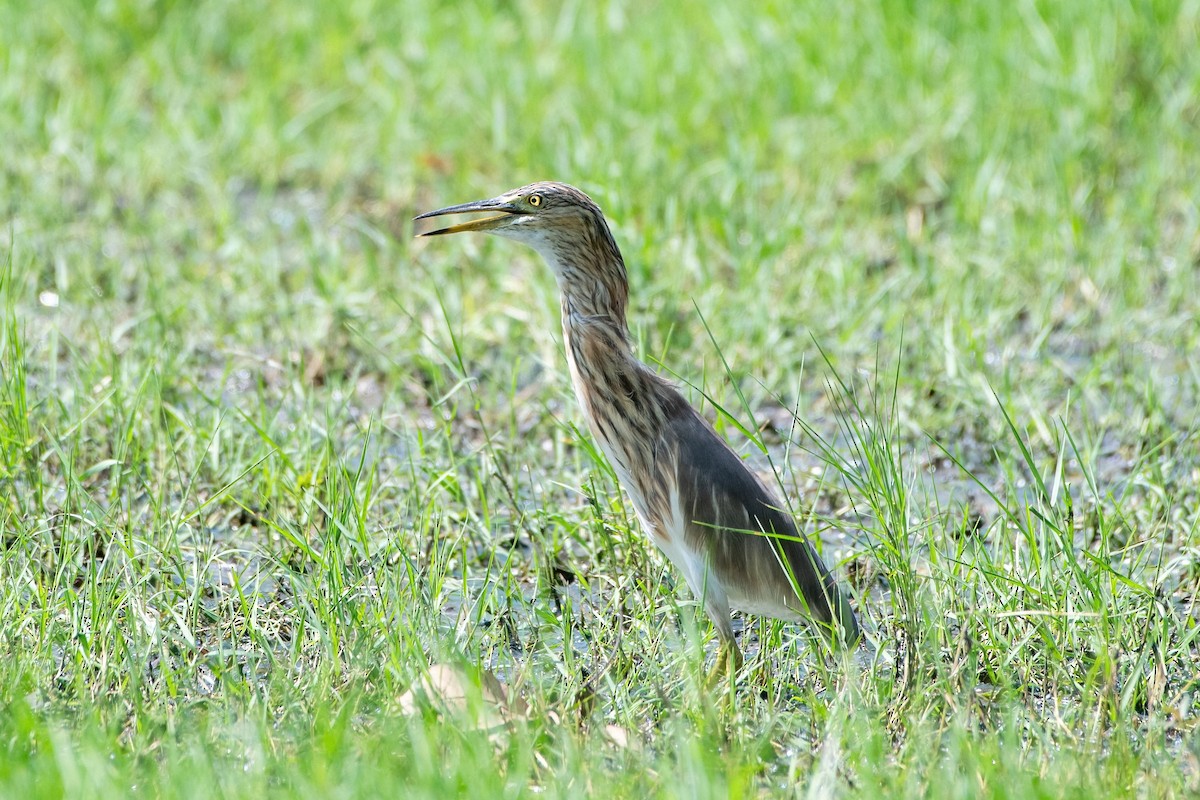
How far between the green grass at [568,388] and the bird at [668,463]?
0.41 feet

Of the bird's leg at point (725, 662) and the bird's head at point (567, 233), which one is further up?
the bird's head at point (567, 233)

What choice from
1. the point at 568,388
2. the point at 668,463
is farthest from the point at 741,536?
the point at 568,388

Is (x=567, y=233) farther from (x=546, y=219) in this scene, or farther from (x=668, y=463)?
(x=668, y=463)

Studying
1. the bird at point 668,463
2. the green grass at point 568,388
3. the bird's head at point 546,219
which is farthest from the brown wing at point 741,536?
the bird's head at point 546,219

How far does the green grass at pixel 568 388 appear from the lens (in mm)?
3430

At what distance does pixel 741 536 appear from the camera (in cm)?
390

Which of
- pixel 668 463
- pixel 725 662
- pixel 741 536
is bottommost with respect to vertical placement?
pixel 725 662

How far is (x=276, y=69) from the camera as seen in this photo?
7.76 m

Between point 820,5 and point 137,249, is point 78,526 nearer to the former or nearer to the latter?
point 137,249

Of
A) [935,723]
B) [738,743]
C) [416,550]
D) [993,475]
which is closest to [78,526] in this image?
[416,550]

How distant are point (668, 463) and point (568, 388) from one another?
4.06 ft

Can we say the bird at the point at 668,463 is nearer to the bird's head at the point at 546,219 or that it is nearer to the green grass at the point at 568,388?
the bird's head at the point at 546,219

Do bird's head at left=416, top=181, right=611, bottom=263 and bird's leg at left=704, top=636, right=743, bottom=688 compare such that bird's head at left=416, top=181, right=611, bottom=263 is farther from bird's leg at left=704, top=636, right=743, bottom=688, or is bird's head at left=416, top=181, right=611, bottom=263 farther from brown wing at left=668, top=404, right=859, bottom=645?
bird's leg at left=704, top=636, right=743, bottom=688

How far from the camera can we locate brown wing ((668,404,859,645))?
3.82m
